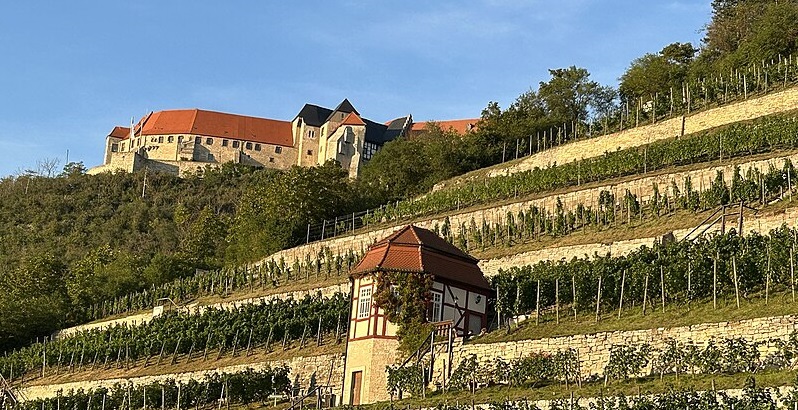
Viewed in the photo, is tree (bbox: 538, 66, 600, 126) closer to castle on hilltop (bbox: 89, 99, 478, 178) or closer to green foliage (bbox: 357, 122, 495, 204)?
green foliage (bbox: 357, 122, 495, 204)

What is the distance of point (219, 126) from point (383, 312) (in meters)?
84.9

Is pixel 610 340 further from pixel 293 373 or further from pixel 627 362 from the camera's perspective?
pixel 293 373

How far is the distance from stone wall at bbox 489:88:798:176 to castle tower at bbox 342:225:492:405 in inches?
777

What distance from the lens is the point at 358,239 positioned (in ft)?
184

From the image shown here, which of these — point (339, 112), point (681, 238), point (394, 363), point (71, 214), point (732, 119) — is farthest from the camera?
point (339, 112)

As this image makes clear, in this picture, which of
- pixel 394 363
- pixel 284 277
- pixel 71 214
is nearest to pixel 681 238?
pixel 394 363

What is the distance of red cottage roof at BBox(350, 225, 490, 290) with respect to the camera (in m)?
37.2

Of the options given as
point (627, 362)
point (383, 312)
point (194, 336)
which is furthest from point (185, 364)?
point (627, 362)

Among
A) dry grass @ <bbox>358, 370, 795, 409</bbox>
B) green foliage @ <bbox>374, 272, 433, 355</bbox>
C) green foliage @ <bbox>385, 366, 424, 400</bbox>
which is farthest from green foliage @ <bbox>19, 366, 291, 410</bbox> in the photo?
dry grass @ <bbox>358, 370, 795, 409</bbox>

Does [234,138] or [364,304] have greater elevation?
[234,138]

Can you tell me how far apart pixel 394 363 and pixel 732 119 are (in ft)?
81.5

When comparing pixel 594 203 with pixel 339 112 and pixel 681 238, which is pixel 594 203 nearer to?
pixel 681 238

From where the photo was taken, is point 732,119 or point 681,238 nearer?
point 681,238

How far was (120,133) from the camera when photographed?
124 meters
